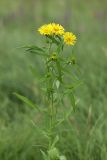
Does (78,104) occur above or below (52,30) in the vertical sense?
below

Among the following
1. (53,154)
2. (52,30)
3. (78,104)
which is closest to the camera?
(52,30)

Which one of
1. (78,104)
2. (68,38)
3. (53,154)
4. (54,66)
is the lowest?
(53,154)

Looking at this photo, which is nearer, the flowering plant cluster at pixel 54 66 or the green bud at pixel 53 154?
the flowering plant cluster at pixel 54 66

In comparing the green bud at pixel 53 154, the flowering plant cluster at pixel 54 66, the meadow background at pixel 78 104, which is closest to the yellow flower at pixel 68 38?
the flowering plant cluster at pixel 54 66

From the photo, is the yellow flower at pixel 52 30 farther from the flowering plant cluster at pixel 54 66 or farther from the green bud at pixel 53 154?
the green bud at pixel 53 154

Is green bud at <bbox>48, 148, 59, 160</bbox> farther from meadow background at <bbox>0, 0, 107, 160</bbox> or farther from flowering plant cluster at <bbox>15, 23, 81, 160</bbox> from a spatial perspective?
meadow background at <bbox>0, 0, 107, 160</bbox>

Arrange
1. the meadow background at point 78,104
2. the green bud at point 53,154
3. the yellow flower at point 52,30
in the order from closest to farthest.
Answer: the yellow flower at point 52,30
the green bud at point 53,154
the meadow background at point 78,104

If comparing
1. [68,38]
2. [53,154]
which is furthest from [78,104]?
[68,38]

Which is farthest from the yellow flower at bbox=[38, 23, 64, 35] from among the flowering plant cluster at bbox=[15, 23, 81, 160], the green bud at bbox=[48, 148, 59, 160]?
the green bud at bbox=[48, 148, 59, 160]

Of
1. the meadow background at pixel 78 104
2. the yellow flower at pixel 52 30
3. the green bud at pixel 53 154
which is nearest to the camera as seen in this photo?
the yellow flower at pixel 52 30

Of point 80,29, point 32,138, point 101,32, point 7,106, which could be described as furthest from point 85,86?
point 80,29

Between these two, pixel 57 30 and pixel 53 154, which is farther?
pixel 53 154

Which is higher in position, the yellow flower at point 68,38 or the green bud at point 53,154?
the yellow flower at point 68,38

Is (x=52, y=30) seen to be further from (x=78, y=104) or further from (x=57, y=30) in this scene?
(x=78, y=104)
